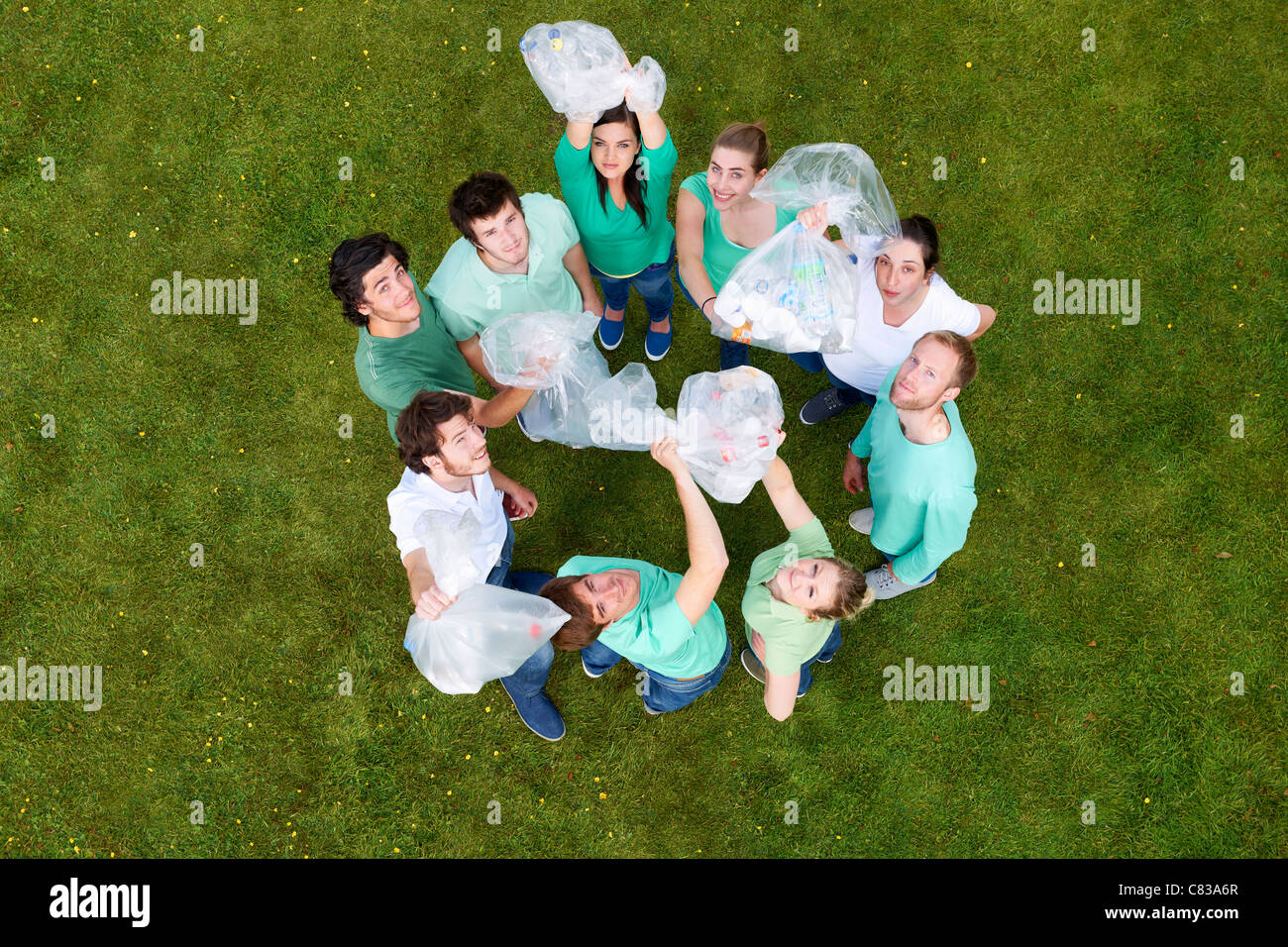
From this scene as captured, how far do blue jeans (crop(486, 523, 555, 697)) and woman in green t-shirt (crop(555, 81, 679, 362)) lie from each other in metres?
1.54

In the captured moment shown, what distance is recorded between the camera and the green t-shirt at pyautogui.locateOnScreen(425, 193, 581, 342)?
378cm

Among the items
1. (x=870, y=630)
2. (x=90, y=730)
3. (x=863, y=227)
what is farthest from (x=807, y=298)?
(x=90, y=730)

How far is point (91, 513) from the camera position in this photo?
5129 mm

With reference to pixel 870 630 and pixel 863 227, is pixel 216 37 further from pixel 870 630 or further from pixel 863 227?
pixel 870 630

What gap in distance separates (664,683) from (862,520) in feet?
5.41

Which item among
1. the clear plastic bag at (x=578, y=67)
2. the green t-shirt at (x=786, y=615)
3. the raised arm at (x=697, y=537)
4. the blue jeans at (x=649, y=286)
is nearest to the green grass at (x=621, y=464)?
the blue jeans at (x=649, y=286)

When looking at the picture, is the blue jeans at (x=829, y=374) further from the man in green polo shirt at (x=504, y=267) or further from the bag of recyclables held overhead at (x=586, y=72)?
the bag of recyclables held overhead at (x=586, y=72)

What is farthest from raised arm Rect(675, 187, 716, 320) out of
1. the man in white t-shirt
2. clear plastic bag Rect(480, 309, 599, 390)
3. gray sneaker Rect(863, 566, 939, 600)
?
gray sneaker Rect(863, 566, 939, 600)

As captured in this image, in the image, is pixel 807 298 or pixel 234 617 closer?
pixel 807 298

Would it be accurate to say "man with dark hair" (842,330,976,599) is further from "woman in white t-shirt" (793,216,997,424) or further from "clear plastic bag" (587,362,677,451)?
"clear plastic bag" (587,362,677,451)

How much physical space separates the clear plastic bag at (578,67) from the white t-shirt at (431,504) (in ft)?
5.67

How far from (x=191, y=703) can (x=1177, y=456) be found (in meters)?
6.35

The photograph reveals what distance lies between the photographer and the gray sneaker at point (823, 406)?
16.3 ft

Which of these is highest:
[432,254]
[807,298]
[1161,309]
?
[432,254]
